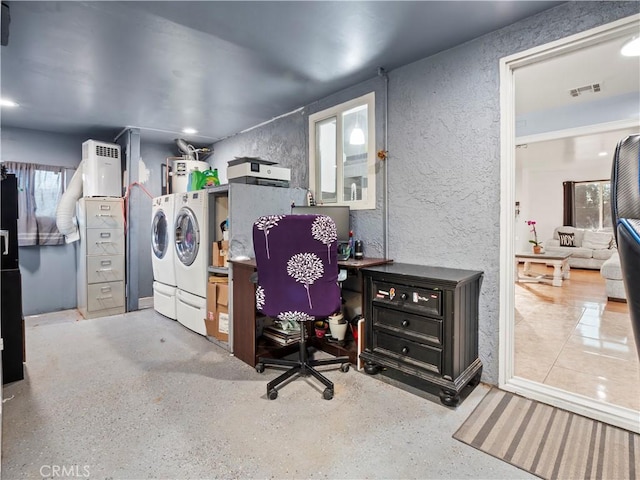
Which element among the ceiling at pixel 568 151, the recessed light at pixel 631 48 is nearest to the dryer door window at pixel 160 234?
the recessed light at pixel 631 48

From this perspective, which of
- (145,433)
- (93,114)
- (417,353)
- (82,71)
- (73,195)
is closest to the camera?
(145,433)

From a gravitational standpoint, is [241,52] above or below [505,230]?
above

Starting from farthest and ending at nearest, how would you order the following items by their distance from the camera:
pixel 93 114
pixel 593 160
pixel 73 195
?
pixel 593 160 < pixel 73 195 < pixel 93 114

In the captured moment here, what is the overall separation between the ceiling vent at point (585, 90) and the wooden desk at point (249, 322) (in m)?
2.97

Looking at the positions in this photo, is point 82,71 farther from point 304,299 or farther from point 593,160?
point 593,160

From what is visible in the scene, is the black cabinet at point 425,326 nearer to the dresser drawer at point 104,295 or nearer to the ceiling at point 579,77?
the ceiling at point 579,77

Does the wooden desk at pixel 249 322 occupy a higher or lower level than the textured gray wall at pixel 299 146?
lower

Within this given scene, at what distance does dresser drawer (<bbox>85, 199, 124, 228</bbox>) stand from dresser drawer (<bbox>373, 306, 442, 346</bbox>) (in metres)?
3.67

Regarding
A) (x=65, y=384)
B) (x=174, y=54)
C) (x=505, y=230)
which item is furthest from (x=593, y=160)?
(x=65, y=384)

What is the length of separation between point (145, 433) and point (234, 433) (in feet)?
1.61

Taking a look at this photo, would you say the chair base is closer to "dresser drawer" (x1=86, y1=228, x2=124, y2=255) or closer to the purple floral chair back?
the purple floral chair back

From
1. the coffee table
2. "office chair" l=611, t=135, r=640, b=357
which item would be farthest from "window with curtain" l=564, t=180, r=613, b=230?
"office chair" l=611, t=135, r=640, b=357

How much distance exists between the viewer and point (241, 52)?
2.47m

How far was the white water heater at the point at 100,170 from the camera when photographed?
13.6 ft
